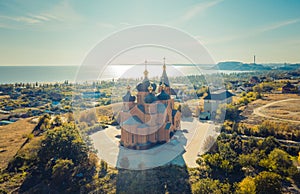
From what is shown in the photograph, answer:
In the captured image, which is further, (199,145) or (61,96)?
(61,96)

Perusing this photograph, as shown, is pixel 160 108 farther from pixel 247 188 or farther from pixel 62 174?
pixel 247 188

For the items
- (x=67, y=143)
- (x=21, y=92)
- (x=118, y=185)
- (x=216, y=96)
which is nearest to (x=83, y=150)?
(x=67, y=143)

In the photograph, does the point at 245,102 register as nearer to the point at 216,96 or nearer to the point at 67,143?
the point at 216,96

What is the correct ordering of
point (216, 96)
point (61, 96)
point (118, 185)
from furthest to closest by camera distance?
point (61, 96) → point (216, 96) → point (118, 185)

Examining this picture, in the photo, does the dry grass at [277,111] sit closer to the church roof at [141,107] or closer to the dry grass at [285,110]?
the dry grass at [285,110]

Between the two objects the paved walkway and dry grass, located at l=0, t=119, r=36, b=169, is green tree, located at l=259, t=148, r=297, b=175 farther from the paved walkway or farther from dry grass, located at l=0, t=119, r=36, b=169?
dry grass, located at l=0, t=119, r=36, b=169

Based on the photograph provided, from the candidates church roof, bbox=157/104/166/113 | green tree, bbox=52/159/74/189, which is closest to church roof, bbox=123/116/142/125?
church roof, bbox=157/104/166/113

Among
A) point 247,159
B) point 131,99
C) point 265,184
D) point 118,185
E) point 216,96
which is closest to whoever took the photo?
point 265,184

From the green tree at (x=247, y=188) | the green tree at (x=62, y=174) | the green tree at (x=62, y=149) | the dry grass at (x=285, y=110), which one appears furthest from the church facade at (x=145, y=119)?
the dry grass at (x=285, y=110)
